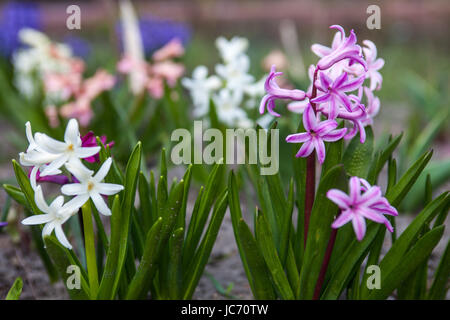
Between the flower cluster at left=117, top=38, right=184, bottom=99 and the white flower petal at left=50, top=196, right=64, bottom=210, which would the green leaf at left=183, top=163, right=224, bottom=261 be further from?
the flower cluster at left=117, top=38, right=184, bottom=99

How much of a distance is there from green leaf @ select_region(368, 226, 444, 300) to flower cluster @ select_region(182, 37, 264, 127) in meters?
1.10

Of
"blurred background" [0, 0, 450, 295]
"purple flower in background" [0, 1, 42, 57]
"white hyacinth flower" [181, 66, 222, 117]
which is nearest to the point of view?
"white hyacinth flower" [181, 66, 222, 117]

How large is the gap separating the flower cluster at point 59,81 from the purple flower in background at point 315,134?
1.56 metres

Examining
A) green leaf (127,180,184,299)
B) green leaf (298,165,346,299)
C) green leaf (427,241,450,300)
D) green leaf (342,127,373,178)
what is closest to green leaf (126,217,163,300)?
green leaf (127,180,184,299)

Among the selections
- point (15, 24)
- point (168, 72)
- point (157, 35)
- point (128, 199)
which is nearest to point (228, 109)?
point (168, 72)

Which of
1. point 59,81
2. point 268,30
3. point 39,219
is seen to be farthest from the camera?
point 268,30

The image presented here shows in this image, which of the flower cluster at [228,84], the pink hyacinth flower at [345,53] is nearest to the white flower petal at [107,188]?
the pink hyacinth flower at [345,53]

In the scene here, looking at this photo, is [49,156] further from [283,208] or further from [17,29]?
[17,29]

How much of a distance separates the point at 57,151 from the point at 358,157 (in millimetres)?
684

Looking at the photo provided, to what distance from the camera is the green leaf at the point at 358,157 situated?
4.03 feet

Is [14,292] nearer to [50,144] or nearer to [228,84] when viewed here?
[50,144]

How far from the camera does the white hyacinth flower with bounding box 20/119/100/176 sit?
102 cm

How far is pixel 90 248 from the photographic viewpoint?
1.18 metres

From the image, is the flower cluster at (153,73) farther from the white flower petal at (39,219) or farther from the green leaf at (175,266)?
the white flower petal at (39,219)
